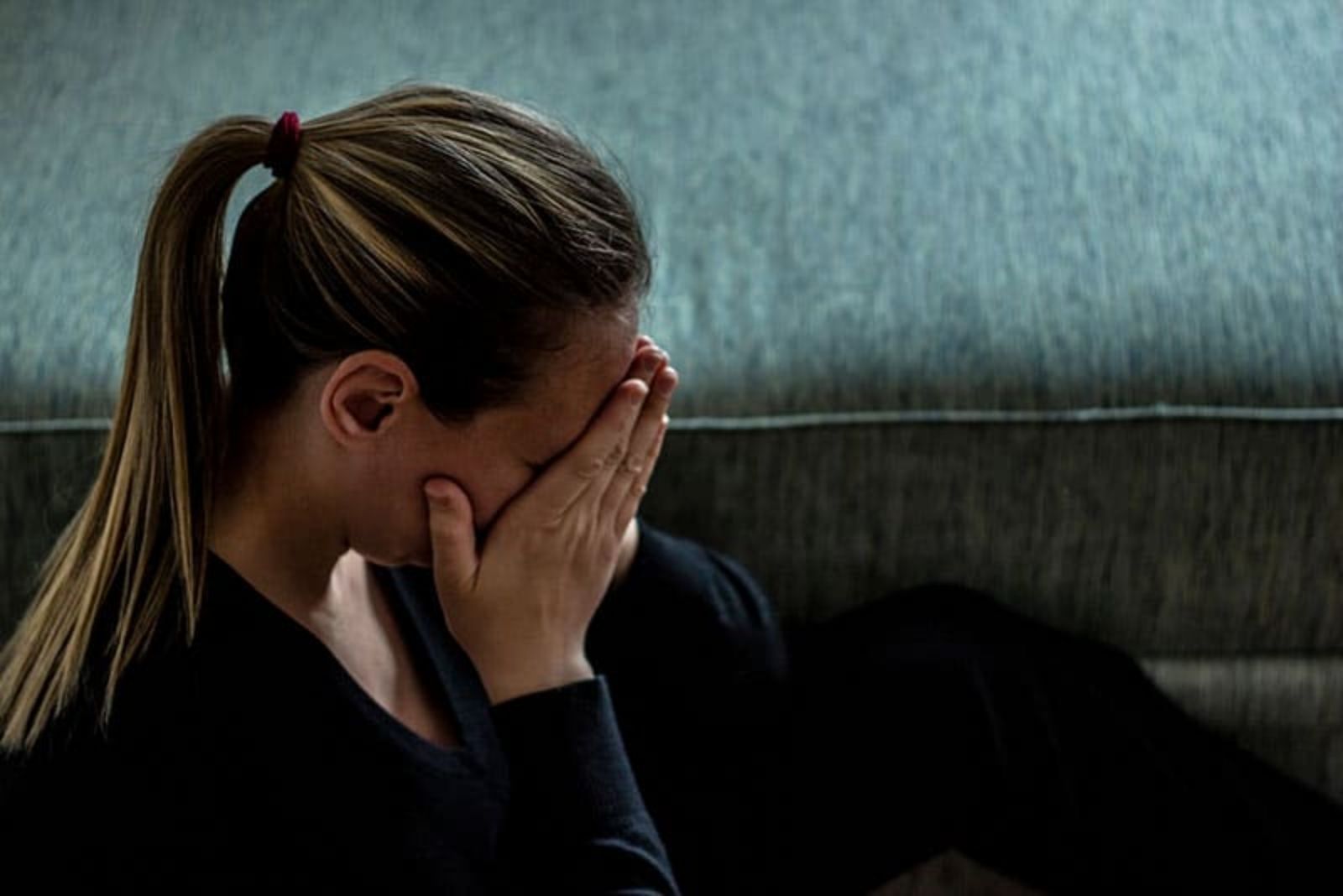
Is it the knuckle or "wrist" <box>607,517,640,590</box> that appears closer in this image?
the knuckle

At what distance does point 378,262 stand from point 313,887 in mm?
316

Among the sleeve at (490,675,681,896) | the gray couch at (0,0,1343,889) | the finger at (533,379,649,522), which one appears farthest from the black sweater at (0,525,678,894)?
the gray couch at (0,0,1343,889)

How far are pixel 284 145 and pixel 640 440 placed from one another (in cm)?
24

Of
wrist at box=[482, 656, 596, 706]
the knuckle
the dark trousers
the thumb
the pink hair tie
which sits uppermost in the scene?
the pink hair tie

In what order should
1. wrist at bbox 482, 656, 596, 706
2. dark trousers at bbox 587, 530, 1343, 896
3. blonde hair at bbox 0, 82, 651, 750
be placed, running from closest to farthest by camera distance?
blonde hair at bbox 0, 82, 651, 750 → wrist at bbox 482, 656, 596, 706 → dark trousers at bbox 587, 530, 1343, 896

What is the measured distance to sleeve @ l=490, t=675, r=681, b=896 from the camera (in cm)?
88

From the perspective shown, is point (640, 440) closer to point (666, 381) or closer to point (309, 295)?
point (666, 381)

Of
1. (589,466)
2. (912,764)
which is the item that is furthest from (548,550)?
(912,764)

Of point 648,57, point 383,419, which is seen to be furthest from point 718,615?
point 648,57

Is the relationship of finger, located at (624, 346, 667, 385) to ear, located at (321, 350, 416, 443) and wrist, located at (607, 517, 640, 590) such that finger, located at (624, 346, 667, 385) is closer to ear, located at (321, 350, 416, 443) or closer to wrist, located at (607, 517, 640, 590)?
ear, located at (321, 350, 416, 443)

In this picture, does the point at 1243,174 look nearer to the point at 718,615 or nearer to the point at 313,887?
the point at 718,615

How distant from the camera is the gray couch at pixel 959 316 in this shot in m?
1.10

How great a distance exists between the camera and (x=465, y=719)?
991 mm

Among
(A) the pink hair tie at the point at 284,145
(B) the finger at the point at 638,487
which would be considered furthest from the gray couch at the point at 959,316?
(A) the pink hair tie at the point at 284,145
